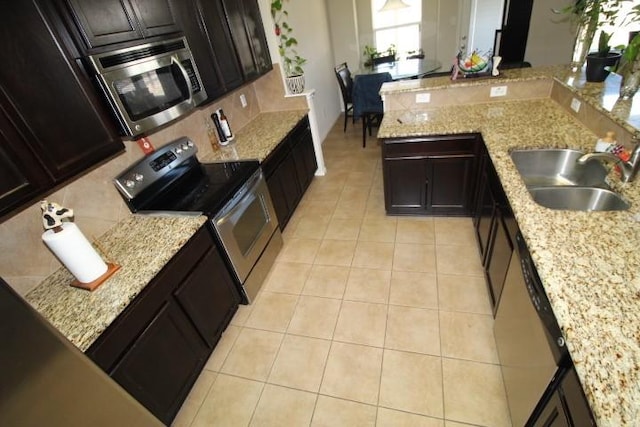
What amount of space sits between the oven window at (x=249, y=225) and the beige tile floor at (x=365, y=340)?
0.42 meters

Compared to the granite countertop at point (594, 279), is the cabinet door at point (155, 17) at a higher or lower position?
higher

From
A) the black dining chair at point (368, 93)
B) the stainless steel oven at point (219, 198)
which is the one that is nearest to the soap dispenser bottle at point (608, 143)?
the stainless steel oven at point (219, 198)

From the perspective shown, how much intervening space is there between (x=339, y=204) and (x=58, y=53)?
2.40 meters

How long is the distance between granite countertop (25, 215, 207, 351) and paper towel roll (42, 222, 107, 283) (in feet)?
0.23

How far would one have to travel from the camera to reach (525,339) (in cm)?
114

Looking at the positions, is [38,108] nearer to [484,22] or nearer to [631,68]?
[631,68]

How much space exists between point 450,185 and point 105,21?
2.49m

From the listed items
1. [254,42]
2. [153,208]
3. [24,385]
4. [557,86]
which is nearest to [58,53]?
[153,208]

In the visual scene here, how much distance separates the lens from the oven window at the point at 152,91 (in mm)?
1472

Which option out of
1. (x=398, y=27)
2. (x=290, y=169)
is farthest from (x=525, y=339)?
(x=398, y=27)

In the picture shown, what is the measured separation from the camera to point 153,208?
1.87 m

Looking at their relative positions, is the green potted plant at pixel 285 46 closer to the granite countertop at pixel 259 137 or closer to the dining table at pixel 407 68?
the granite countertop at pixel 259 137

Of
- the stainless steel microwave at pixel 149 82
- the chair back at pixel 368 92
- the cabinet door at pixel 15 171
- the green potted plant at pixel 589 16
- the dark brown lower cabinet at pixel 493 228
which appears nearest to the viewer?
the cabinet door at pixel 15 171

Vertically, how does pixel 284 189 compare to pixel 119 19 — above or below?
below
